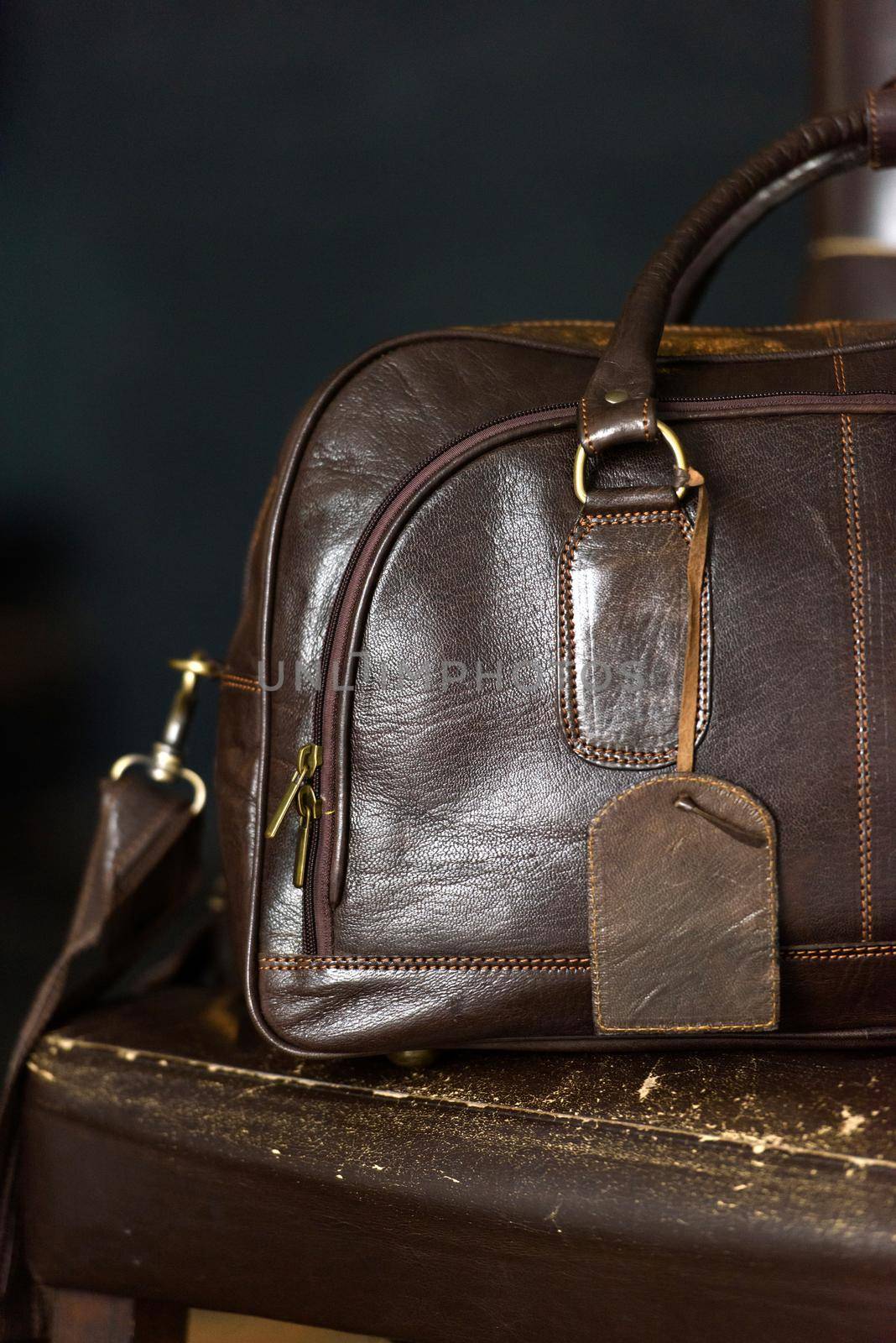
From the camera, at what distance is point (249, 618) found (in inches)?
23.5

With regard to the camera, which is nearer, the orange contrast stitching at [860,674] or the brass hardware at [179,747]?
the orange contrast stitching at [860,674]

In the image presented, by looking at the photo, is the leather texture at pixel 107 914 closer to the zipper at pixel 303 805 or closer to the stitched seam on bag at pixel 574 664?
the zipper at pixel 303 805

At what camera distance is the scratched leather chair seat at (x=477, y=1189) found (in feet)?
1.52

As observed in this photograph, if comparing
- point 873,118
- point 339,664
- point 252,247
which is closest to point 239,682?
point 339,664

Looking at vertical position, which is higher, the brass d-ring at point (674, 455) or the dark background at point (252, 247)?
the dark background at point (252, 247)

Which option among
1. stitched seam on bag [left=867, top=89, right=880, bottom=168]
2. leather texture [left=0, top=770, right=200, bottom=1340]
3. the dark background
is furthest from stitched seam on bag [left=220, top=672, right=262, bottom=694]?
the dark background

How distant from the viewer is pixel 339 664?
550mm

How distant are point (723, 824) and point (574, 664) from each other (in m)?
0.10

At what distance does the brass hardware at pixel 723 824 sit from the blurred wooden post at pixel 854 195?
0.54 metres

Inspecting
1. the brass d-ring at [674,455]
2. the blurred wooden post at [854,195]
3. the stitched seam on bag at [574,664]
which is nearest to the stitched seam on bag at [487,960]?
the stitched seam on bag at [574,664]

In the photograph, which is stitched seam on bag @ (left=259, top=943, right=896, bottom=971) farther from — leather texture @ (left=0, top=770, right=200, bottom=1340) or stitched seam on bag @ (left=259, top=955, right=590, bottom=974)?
leather texture @ (left=0, top=770, right=200, bottom=1340)

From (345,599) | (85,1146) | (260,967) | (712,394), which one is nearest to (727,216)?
(712,394)

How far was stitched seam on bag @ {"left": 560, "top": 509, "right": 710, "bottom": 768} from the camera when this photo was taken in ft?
1.75

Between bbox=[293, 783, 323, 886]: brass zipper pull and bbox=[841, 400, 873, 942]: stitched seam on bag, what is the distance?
10.3 inches
